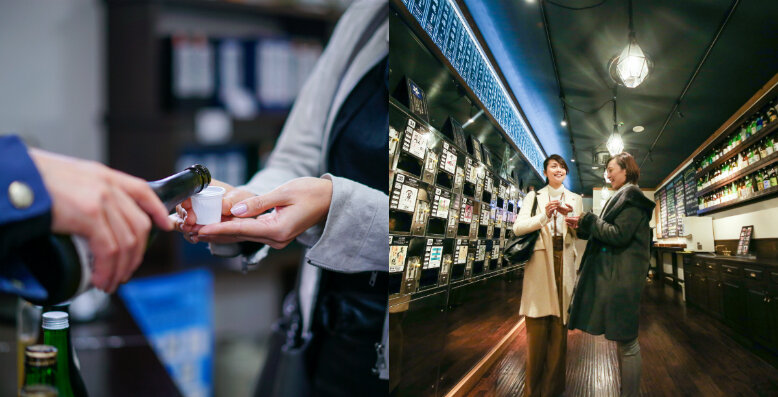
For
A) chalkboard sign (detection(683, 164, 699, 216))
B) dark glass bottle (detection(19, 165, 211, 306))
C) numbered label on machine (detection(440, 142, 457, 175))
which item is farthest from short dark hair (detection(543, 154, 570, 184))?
dark glass bottle (detection(19, 165, 211, 306))

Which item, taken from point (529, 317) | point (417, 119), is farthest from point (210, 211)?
point (529, 317)

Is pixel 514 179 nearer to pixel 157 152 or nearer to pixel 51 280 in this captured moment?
pixel 157 152

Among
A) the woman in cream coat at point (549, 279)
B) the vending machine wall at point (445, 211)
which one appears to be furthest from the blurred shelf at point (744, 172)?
the vending machine wall at point (445, 211)

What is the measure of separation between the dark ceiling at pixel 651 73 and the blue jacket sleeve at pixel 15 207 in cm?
126

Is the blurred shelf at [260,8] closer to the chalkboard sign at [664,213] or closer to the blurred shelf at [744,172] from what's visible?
the chalkboard sign at [664,213]

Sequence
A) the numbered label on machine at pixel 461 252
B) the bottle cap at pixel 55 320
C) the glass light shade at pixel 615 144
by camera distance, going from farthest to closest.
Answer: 1. the numbered label on machine at pixel 461 252
2. the glass light shade at pixel 615 144
3. the bottle cap at pixel 55 320

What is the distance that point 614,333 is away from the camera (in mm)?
1420

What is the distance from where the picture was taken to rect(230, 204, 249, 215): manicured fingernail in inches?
39.3

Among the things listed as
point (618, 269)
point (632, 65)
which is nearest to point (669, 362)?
point (618, 269)

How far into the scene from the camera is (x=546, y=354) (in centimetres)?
145

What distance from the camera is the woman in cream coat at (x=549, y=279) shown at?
141 centimetres

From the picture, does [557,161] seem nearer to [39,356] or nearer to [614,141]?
[614,141]

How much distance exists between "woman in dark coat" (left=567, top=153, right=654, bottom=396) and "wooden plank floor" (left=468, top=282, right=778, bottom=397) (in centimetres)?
3

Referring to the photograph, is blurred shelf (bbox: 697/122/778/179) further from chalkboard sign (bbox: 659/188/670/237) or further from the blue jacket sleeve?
the blue jacket sleeve
